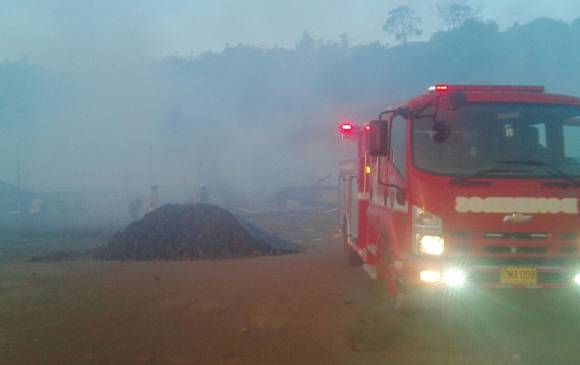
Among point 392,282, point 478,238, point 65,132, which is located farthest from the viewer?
point 65,132

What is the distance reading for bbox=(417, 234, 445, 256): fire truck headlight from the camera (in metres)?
6.45

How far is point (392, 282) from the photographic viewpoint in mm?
7465

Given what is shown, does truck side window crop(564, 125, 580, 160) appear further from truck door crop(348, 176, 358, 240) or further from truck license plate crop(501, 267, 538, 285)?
truck door crop(348, 176, 358, 240)

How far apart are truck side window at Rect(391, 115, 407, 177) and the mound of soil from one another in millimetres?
8666

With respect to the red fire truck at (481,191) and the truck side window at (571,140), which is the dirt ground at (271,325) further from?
the truck side window at (571,140)

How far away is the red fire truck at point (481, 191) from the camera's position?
6.41m

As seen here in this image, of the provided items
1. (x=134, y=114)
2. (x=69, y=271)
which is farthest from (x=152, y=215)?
(x=134, y=114)

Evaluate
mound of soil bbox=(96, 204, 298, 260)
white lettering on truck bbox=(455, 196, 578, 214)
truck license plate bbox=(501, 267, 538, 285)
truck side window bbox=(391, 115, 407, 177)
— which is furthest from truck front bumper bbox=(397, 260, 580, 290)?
mound of soil bbox=(96, 204, 298, 260)

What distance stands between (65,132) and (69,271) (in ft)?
166

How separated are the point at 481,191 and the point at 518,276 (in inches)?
38.9

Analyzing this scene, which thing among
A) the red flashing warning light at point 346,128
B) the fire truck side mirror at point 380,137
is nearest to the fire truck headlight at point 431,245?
the fire truck side mirror at point 380,137

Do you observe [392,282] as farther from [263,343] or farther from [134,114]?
[134,114]

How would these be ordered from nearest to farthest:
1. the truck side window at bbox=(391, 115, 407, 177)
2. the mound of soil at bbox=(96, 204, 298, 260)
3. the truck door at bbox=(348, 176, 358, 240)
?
the truck side window at bbox=(391, 115, 407, 177) → the truck door at bbox=(348, 176, 358, 240) → the mound of soil at bbox=(96, 204, 298, 260)

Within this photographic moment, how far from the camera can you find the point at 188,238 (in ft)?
51.7
